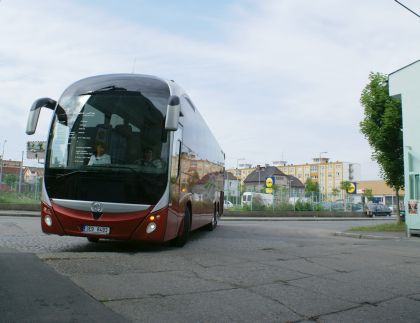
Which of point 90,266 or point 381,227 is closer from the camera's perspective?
point 90,266

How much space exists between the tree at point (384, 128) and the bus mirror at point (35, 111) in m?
15.5

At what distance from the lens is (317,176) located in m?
150

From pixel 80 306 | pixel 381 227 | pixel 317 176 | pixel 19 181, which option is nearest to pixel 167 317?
pixel 80 306

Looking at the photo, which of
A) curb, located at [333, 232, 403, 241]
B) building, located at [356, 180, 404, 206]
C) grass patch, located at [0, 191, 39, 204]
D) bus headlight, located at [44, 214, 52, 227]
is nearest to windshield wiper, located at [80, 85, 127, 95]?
bus headlight, located at [44, 214, 52, 227]

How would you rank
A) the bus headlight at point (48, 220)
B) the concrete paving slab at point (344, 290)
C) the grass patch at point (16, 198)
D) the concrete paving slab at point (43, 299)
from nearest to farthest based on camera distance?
the concrete paving slab at point (43, 299)
the concrete paving slab at point (344, 290)
the bus headlight at point (48, 220)
the grass patch at point (16, 198)

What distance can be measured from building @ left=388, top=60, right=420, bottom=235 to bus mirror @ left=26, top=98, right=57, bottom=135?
13848mm

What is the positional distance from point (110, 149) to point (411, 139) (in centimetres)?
1366

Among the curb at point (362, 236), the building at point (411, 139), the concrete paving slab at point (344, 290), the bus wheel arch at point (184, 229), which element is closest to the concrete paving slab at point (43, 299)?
the concrete paving slab at point (344, 290)

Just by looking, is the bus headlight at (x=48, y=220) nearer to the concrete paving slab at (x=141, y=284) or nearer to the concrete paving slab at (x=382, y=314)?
the concrete paving slab at (x=141, y=284)

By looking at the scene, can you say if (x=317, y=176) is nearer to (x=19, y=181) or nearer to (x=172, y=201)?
(x=19, y=181)

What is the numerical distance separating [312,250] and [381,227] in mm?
10837

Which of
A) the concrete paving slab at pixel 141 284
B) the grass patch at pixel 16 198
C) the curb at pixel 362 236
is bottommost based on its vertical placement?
the concrete paving slab at pixel 141 284

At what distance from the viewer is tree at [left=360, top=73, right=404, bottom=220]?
20422 millimetres

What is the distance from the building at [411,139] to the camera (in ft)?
57.2
